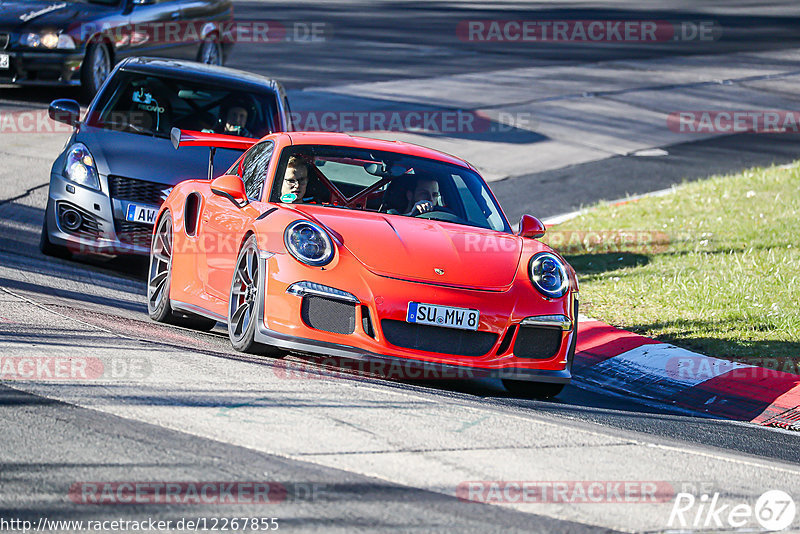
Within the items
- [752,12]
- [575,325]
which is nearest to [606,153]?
[575,325]

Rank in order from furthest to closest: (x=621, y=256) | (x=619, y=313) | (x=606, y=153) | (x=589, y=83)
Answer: (x=589, y=83)
(x=606, y=153)
(x=621, y=256)
(x=619, y=313)

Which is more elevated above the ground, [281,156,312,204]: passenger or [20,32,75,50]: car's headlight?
[20,32,75,50]: car's headlight

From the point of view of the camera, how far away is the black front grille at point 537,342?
6.51 meters

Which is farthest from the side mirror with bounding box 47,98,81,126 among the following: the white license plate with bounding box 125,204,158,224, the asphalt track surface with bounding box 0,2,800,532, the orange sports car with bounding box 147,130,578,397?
the orange sports car with bounding box 147,130,578,397

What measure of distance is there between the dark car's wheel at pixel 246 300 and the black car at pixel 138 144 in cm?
242

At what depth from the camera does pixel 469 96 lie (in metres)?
20.3

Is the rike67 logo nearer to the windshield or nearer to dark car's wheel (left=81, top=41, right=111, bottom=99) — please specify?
the windshield

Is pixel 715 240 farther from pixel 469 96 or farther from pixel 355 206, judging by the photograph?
pixel 469 96

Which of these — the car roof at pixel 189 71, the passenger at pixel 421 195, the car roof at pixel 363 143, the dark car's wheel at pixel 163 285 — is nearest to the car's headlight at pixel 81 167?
the dark car's wheel at pixel 163 285

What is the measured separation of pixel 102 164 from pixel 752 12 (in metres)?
34.3

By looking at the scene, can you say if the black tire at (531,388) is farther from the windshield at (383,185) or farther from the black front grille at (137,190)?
the black front grille at (137,190)

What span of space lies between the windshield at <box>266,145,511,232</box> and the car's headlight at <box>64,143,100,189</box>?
2.40 metres

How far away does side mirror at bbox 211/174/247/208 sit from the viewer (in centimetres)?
726

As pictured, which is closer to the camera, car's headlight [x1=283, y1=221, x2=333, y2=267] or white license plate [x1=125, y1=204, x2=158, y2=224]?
car's headlight [x1=283, y1=221, x2=333, y2=267]
